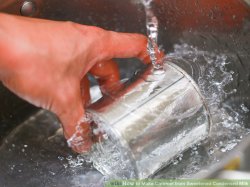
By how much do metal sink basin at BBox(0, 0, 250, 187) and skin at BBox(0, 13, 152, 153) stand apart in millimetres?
162

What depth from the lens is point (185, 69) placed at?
87 cm

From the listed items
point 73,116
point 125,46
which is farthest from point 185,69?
point 73,116

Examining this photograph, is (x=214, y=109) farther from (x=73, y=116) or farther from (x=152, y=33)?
(x=73, y=116)

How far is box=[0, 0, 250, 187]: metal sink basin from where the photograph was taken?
0.90 metres

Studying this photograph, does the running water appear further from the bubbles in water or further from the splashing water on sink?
the bubbles in water

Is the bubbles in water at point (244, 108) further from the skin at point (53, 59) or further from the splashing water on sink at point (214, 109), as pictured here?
the skin at point (53, 59)

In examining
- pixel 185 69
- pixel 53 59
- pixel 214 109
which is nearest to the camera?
pixel 53 59

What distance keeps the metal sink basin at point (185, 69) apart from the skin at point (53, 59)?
6.4 inches

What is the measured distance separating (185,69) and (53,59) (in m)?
→ 0.26

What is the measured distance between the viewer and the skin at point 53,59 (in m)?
0.75

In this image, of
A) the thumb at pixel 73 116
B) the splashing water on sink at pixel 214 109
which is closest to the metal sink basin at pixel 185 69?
the splashing water on sink at pixel 214 109

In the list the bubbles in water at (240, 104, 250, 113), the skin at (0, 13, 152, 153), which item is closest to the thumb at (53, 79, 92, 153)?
the skin at (0, 13, 152, 153)

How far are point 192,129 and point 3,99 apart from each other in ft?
1.56

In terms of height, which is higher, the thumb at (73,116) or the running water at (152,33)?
the running water at (152,33)
